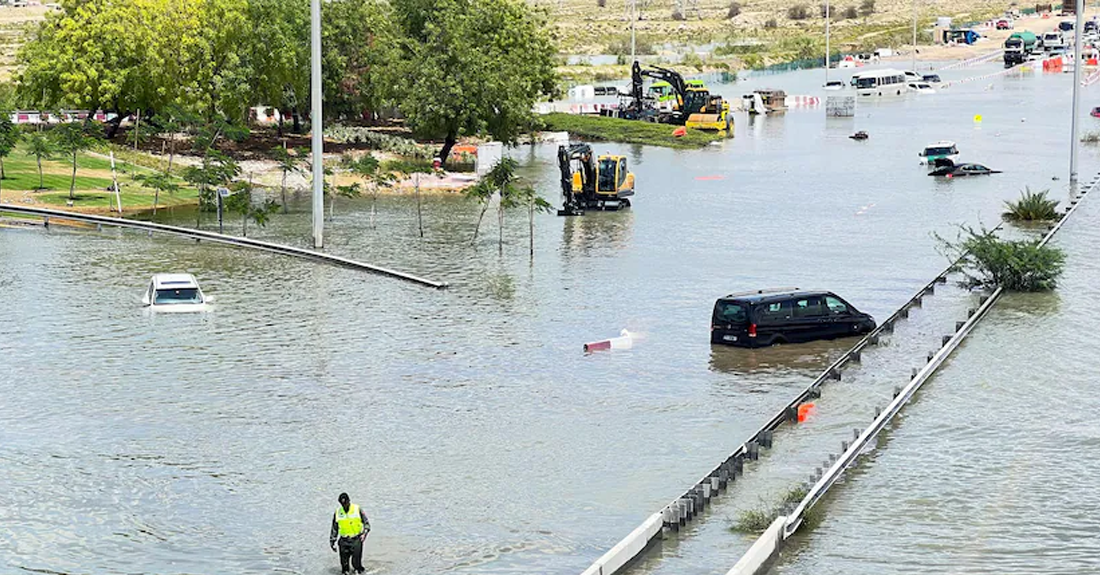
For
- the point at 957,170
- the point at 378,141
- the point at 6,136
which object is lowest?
the point at 957,170

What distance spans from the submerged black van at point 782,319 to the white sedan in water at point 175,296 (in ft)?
52.1

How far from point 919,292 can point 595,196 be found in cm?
2528

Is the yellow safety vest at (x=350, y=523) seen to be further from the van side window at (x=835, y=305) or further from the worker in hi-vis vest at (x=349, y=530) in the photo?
the van side window at (x=835, y=305)

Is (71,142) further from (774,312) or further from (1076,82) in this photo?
(1076,82)

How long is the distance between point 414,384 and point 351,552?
14139 mm

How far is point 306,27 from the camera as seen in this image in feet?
316

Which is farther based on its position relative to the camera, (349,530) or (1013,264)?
(1013,264)

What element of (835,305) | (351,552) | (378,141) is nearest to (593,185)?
(378,141)

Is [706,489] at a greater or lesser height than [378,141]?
lesser

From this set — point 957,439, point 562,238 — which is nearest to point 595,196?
point 562,238

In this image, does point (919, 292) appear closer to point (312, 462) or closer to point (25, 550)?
point (312, 462)

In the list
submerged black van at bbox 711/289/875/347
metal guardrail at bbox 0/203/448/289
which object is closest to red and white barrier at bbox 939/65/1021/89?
metal guardrail at bbox 0/203/448/289

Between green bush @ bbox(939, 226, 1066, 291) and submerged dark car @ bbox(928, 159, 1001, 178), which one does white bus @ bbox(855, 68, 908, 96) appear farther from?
green bush @ bbox(939, 226, 1066, 291)

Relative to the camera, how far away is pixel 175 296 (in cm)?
4981
